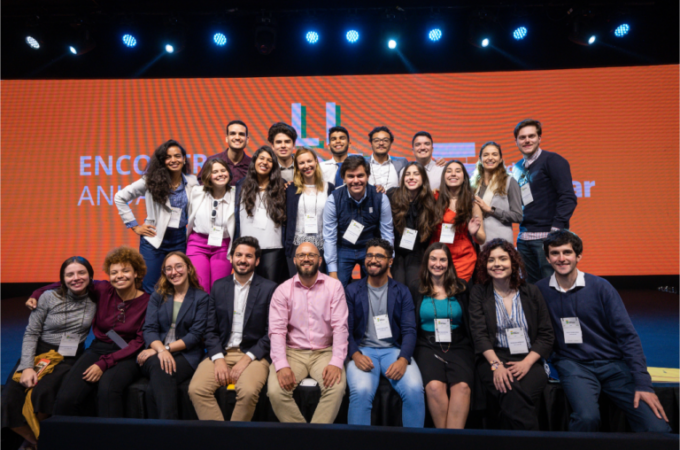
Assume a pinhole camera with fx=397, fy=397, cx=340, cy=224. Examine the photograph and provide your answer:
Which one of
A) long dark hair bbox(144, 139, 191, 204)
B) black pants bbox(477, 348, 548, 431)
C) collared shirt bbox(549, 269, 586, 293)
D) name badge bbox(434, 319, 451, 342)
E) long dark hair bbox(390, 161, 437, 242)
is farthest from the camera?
long dark hair bbox(144, 139, 191, 204)

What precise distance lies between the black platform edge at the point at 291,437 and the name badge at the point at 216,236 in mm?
1673

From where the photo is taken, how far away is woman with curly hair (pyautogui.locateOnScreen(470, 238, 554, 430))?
2.21 m

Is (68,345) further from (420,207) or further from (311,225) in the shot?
(420,207)

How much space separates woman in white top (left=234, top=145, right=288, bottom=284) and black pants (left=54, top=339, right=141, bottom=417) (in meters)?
1.08

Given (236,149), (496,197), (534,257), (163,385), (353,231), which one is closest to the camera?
(163,385)

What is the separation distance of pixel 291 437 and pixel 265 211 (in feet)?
6.19

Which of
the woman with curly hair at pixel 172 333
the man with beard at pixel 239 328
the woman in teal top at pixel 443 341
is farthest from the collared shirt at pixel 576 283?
the woman with curly hair at pixel 172 333

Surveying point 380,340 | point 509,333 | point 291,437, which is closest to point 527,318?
point 509,333

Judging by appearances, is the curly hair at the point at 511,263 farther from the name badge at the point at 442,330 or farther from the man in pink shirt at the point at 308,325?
the man in pink shirt at the point at 308,325

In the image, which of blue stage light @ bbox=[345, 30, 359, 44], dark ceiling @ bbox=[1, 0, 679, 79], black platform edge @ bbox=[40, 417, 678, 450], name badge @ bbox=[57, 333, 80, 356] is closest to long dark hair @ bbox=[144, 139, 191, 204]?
name badge @ bbox=[57, 333, 80, 356]

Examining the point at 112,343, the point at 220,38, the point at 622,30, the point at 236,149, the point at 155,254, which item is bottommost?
the point at 112,343

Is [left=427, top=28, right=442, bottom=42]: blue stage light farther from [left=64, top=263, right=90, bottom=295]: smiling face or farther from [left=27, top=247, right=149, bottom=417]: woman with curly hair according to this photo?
[left=64, top=263, right=90, bottom=295]: smiling face

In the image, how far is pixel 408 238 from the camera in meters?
2.97

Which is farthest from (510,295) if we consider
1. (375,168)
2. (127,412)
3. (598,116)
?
(598,116)
